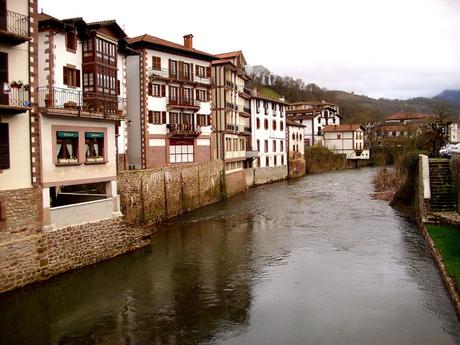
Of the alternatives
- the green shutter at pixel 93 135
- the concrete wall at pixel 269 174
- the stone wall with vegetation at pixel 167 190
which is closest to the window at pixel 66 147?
the green shutter at pixel 93 135

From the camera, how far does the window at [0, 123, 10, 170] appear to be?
19.3 metres

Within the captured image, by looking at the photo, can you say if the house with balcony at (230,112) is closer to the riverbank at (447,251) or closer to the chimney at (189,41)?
the chimney at (189,41)

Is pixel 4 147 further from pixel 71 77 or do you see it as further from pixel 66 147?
pixel 71 77

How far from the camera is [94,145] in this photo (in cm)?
2486

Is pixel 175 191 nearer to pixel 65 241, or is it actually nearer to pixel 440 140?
pixel 65 241

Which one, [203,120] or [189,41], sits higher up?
[189,41]

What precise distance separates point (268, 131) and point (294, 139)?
37.4 feet

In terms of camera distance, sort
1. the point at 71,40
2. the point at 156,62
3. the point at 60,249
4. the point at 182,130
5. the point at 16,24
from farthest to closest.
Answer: the point at 182,130
the point at 156,62
the point at 71,40
the point at 60,249
the point at 16,24

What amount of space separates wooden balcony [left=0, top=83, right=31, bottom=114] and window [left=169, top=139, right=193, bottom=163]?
71.5ft

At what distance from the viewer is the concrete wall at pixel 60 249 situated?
19016 millimetres

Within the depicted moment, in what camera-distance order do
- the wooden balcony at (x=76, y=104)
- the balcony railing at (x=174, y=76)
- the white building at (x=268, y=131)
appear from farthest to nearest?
the white building at (x=268, y=131) < the balcony railing at (x=174, y=76) < the wooden balcony at (x=76, y=104)

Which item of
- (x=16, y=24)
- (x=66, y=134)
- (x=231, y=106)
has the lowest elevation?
(x=66, y=134)

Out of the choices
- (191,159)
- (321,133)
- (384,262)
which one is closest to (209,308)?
Answer: (384,262)

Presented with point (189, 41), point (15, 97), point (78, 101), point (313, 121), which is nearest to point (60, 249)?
point (15, 97)
